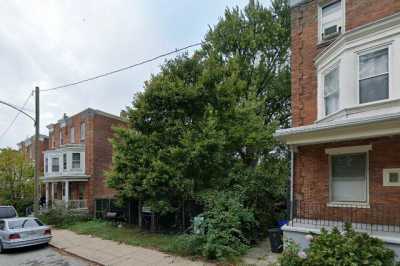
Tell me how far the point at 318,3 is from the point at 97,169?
69.7 ft

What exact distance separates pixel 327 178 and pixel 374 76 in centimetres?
329

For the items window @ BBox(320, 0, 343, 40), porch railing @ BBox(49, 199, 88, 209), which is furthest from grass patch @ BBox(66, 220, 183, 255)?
window @ BBox(320, 0, 343, 40)

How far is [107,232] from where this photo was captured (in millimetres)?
13453

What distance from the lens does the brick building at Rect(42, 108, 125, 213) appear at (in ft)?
80.2

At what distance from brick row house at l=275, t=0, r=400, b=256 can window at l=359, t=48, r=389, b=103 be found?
24 mm

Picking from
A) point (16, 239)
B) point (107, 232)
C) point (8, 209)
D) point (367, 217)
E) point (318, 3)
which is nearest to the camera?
point (367, 217)

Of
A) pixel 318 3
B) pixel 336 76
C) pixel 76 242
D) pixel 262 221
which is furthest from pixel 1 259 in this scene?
pixel 318 3

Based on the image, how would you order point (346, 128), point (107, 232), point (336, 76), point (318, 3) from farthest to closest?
point (107, 232)
point (318, 3)
point (336, 76)
point (346, 128)

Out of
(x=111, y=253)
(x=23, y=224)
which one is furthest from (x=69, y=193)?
(x=111, y=253)

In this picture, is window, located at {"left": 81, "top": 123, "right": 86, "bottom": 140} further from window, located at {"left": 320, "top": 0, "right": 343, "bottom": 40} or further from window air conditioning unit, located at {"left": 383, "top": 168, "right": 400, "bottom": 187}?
window air conditioning unit, located at {"left": 383, "top": 168, "right": 400, "bottom": 187}

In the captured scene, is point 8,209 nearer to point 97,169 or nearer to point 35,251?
point 35,251

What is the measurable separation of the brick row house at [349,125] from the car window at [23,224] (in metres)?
10.2

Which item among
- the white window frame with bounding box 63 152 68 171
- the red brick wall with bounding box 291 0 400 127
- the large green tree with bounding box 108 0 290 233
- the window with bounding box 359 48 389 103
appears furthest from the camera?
the white window frame with bounding box 63 152 68 171

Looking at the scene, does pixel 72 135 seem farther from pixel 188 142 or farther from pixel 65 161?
pixel 188 142
